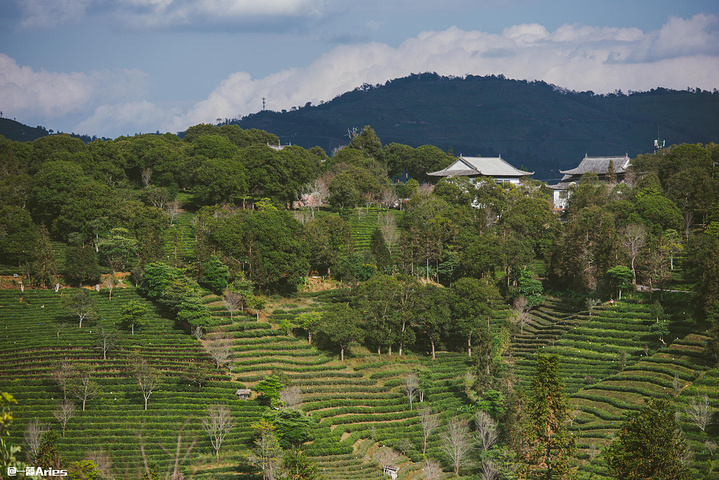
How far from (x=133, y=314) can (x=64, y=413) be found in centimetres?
1318

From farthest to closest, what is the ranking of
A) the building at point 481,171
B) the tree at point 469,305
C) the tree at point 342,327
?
the building at point 481,171
the tree at point 469,305
the tree at point 342,327

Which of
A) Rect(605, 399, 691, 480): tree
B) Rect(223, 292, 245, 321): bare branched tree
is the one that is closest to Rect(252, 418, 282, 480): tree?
Rect(223, 292, 245, 321): bare branched tree

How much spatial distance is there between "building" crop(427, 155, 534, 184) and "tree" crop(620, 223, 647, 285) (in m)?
38.9

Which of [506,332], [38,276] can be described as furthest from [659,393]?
[38,276]

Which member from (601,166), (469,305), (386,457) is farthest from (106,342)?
(601,166)

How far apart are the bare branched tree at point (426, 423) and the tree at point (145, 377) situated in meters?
18.3

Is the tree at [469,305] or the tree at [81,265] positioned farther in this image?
the tree at [469,305]

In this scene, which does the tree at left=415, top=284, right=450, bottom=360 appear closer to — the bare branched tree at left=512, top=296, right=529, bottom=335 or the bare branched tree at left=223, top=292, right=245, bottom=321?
the bare branched tree at left=512, top=296, right=529, bottom=335

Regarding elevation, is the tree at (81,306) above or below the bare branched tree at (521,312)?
above

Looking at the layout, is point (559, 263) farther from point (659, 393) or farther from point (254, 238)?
point (254, 238)

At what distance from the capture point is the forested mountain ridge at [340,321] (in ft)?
136

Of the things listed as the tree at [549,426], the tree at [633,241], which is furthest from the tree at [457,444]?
the tree at [633,241]

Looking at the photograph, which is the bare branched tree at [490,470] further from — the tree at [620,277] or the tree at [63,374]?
the tree at [620,277]

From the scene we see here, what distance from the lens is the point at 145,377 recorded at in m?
45.5
